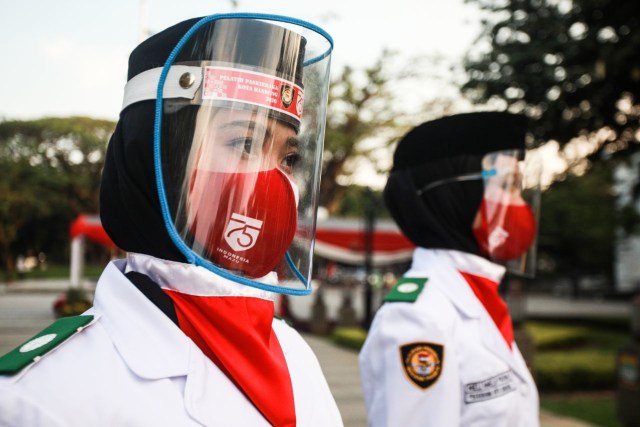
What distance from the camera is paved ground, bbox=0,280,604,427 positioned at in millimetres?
7109

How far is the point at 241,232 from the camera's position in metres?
1.42

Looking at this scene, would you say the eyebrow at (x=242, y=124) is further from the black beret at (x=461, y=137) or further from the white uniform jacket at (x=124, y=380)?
the black beret at (x=461, y=137)

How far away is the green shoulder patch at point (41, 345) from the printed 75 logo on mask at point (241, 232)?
1.10ft

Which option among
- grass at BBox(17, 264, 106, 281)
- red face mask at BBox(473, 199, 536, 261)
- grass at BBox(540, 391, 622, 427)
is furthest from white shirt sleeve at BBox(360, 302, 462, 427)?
grass at BBox(540, 391, 622, 427)

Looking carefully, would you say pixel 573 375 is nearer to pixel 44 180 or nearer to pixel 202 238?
pixel 44 180

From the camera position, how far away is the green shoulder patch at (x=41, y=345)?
1.15m

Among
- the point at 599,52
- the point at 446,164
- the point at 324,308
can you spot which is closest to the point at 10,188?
the point at 446,164

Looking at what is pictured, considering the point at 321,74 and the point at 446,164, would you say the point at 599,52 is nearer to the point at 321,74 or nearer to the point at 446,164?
the point at 446,164

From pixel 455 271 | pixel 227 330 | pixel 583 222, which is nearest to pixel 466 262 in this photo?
pixel 455 271

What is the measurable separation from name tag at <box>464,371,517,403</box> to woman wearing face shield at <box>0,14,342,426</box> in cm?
87

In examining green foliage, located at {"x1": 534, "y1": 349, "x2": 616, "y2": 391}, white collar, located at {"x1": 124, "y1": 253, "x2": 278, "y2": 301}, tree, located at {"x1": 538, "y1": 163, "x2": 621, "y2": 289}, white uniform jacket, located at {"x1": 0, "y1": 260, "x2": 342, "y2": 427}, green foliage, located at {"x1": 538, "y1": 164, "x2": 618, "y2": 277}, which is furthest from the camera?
green foliage, located at {"x1": 538, "y1": 164, "x2": 618, "y2": 277}

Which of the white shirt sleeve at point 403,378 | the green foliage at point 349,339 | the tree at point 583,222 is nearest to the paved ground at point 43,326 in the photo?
the green foliage at point 349,339

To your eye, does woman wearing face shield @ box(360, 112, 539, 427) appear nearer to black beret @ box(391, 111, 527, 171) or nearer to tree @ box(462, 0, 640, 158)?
black beret @ box(391, 111, 527, 171)

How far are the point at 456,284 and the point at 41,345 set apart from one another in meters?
1.70
